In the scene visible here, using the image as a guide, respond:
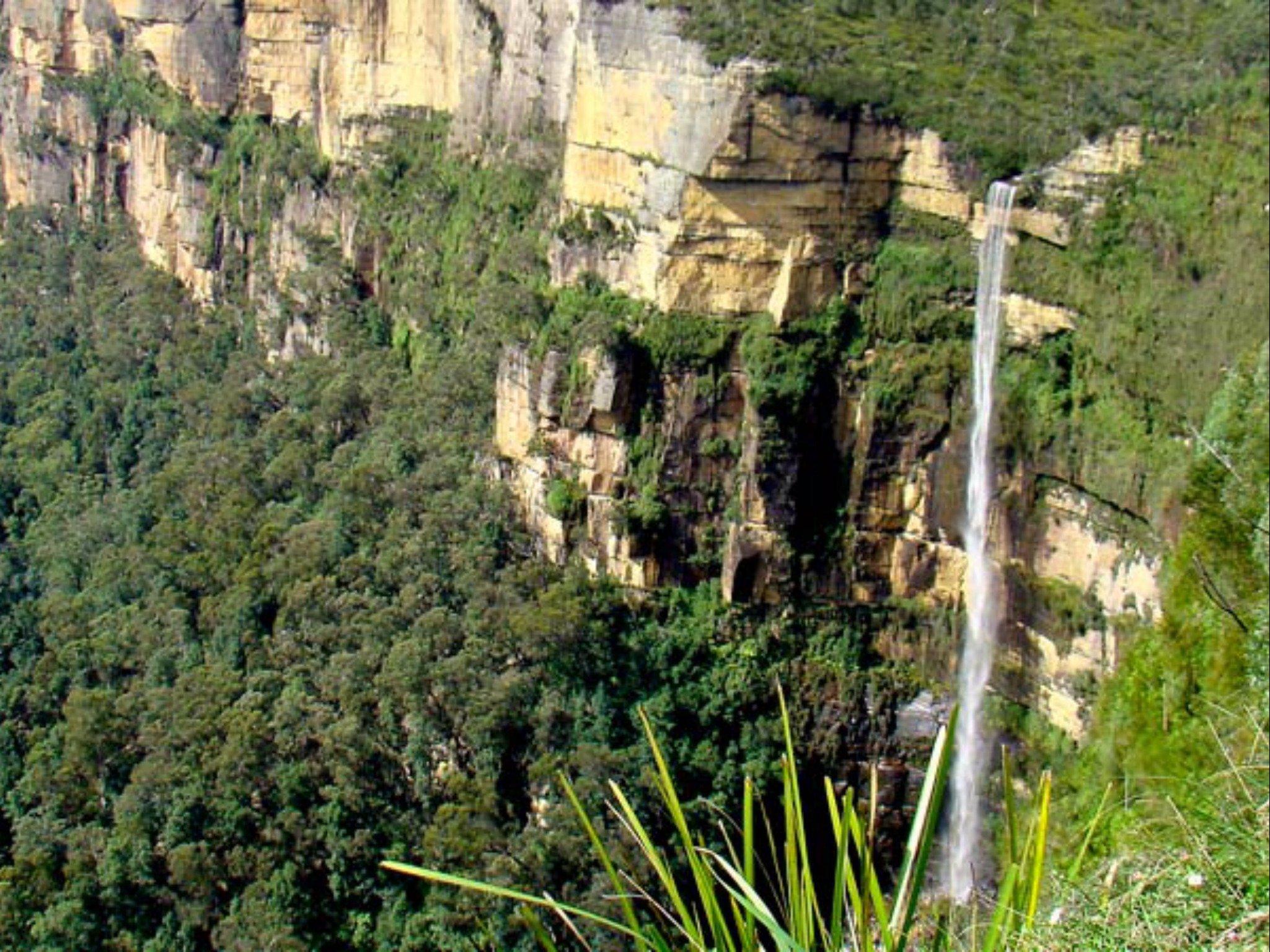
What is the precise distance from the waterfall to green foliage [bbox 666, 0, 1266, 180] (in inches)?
34.4

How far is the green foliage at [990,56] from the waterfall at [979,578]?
0.87 m

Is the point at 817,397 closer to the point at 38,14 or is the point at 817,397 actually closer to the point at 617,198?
the point at 617,198

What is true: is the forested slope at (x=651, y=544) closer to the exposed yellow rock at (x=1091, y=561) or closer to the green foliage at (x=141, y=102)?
the exposed yellow rock at (x=1091, y=561)

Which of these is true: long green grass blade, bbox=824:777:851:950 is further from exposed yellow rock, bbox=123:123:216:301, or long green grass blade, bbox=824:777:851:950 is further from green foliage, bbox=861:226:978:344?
exposed yellow rock, bbox=123:123:216:301

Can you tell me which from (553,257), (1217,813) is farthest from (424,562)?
(1217,813)

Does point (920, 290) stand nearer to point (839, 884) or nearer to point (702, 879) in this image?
point (839, 884)

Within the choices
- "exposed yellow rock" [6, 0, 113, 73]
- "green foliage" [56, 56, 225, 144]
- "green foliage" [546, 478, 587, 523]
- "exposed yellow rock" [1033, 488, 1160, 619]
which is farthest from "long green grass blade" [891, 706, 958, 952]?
"exposed yellow rock" [6, 0, 113, 73]

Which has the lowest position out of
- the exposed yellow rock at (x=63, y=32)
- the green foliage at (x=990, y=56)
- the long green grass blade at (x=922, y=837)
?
the long green grass blade at (x=922, y=837)

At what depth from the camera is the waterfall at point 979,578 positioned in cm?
1950

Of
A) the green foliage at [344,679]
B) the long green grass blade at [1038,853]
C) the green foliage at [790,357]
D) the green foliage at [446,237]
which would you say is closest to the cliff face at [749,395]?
the green foliage at [790,357]

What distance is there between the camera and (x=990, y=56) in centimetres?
2056

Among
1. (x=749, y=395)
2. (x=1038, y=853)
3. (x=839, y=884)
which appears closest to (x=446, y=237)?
(x=749, y=395)

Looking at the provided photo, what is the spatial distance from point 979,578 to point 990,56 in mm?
5657

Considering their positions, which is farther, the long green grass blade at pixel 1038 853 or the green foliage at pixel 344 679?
the green foliage at pixel 344 679
